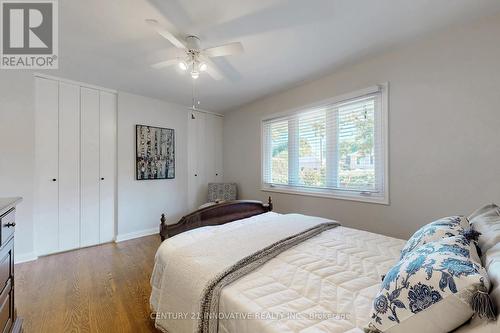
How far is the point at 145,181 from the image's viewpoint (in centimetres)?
376

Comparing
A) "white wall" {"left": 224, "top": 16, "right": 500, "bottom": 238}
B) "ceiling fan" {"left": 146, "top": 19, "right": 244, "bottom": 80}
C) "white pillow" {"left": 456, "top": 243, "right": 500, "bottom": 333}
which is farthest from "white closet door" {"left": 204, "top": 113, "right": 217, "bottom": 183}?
"white pillow" {"left": 456, "top": 243, "right": 500, "bottom": 333}

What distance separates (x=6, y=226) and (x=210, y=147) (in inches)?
141

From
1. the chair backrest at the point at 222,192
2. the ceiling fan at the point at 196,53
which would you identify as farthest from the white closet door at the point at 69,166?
the chair backrest at the point at 222,192

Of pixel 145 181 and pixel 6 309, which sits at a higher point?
pixel 145 181

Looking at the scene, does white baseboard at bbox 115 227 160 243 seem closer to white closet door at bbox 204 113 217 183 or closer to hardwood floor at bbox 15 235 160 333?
hardwood floor at bbox 15 235 160 333

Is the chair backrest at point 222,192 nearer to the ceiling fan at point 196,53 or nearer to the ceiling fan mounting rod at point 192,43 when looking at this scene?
the ceiling fan at point 196,53

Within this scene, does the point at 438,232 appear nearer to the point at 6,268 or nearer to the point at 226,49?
the point at 226,49

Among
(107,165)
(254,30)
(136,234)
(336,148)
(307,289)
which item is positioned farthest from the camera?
(136,234)

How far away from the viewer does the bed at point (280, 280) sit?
0.86 m

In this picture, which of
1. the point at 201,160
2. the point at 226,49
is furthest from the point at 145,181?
the point at 226,49

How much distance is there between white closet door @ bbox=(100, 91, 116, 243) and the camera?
3.38 meters

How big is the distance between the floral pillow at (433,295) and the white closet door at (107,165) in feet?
12.4

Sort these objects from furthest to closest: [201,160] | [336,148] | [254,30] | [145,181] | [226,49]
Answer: [201,160] → [145,181] → [336,148] → [254,30] → [226,49]

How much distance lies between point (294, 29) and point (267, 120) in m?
1.90
